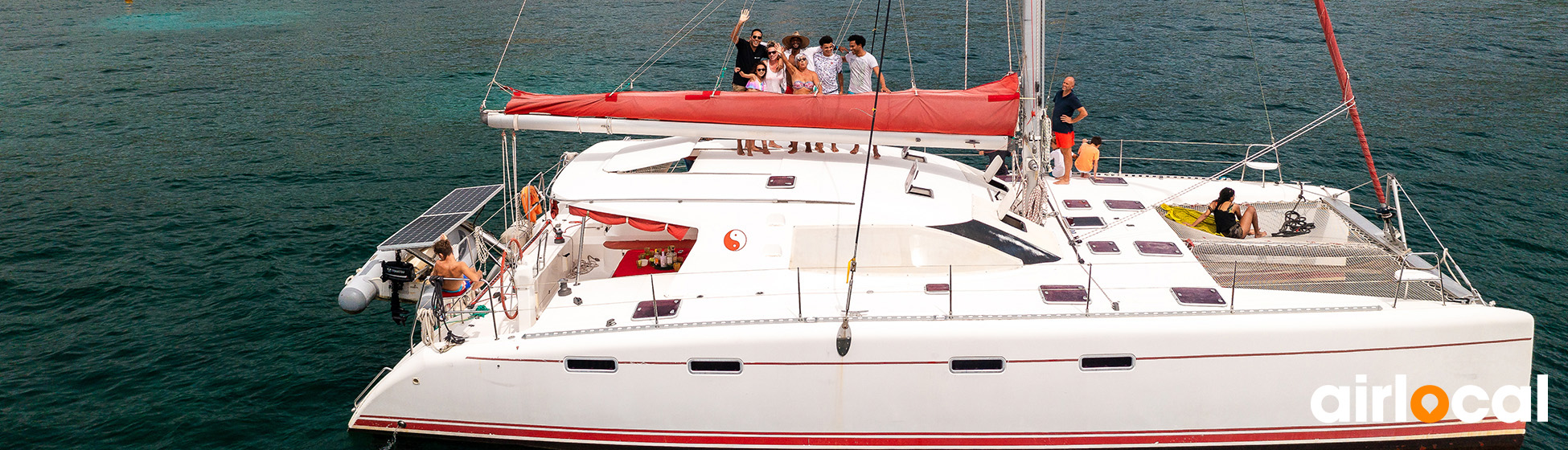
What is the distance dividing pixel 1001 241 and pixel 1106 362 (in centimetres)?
175

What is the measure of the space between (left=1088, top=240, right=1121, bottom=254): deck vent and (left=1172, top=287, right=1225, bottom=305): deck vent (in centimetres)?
98

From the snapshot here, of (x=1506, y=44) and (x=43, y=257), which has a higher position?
(x=1506, y=44)

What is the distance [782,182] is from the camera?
10.5 m

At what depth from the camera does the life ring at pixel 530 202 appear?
11.1 meters

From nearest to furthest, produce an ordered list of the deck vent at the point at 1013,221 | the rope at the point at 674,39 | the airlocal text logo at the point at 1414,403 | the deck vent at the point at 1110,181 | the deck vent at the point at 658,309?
the airlocal text logo at the point at 1414,403 < the deck vent at the point at 658,309 < the deck vent at the point at 1013,221 < the deck vent at the point at 1110,181 < the rope at the point at 674,39

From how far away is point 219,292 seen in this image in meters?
13.7

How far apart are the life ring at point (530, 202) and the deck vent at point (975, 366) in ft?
16.9

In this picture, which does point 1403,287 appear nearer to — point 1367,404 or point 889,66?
point 1367,404

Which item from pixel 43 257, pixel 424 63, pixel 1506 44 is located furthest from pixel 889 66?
pixel 43 257

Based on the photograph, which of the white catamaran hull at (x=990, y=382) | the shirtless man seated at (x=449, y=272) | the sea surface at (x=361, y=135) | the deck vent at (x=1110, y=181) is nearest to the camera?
the white catamaran hull at (x=990, y=382)

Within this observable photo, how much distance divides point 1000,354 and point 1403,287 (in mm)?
3758

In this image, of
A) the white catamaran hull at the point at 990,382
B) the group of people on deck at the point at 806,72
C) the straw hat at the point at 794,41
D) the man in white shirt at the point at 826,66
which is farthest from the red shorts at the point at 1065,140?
the white catamaran hull at the point at 990,382

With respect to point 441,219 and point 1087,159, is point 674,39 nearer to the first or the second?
point 1087,159

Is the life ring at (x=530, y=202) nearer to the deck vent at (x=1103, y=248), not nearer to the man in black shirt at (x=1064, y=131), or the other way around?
the deck vent at (x=1103, y=248)
